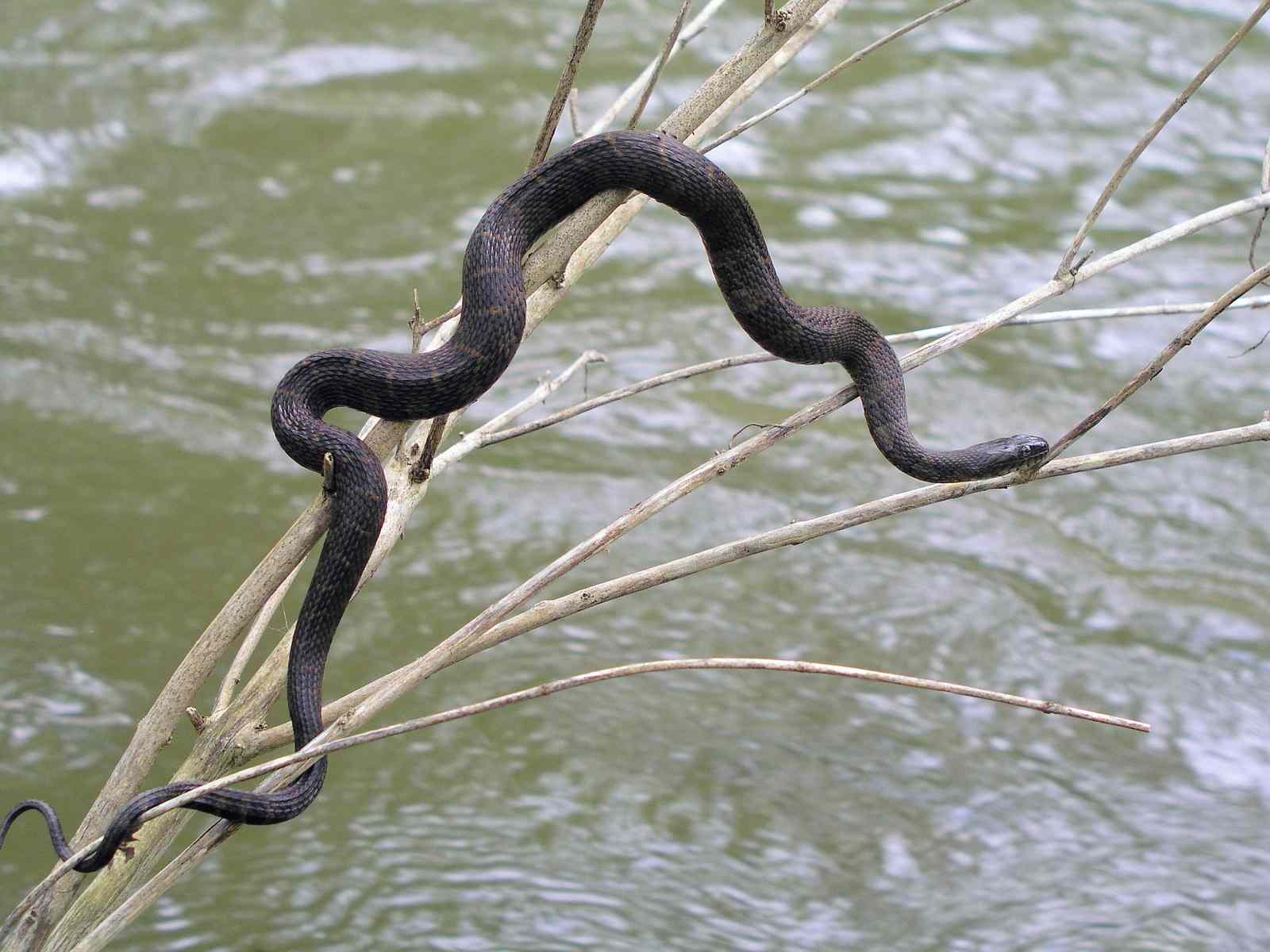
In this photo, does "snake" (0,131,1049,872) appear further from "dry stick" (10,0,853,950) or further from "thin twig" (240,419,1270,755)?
"thin twig" (240,419,1270,755)

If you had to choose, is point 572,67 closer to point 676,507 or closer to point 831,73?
point 831,73

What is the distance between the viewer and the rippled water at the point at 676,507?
15.1 ft

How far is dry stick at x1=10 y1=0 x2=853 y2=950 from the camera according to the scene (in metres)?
2.87

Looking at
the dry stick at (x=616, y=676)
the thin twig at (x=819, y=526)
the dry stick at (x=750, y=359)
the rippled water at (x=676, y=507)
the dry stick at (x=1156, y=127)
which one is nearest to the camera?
the dry stick at (x=616, y=676)

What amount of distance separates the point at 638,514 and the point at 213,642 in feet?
3.09

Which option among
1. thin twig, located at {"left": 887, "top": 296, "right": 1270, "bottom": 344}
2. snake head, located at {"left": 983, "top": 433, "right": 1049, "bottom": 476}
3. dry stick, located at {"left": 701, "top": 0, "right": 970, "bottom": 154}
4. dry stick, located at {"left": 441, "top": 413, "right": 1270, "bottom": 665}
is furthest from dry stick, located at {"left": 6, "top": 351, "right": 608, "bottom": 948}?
snake head, located at {"left": 983, "top": 433, "right": 1049, "bottom": 476}

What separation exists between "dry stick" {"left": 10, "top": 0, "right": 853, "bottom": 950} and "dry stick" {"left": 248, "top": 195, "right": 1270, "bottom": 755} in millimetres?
209

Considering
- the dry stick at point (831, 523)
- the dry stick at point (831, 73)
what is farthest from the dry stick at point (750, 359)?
the dry stick at point (831, 73)

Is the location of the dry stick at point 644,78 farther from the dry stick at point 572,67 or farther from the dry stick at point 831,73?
the dry stick at point 572,67

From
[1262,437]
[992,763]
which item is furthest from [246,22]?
[1262,437]

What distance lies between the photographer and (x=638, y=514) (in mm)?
2918

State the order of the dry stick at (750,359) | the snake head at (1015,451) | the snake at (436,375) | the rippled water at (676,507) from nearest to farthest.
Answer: the snake at (436,375) < the dry stick at (750,359) < the snake head at (1015,451) < the rippled water at (676,507)

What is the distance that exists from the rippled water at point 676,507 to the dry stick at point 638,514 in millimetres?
1512

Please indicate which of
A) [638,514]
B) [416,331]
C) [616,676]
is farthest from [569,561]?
[416,331]
